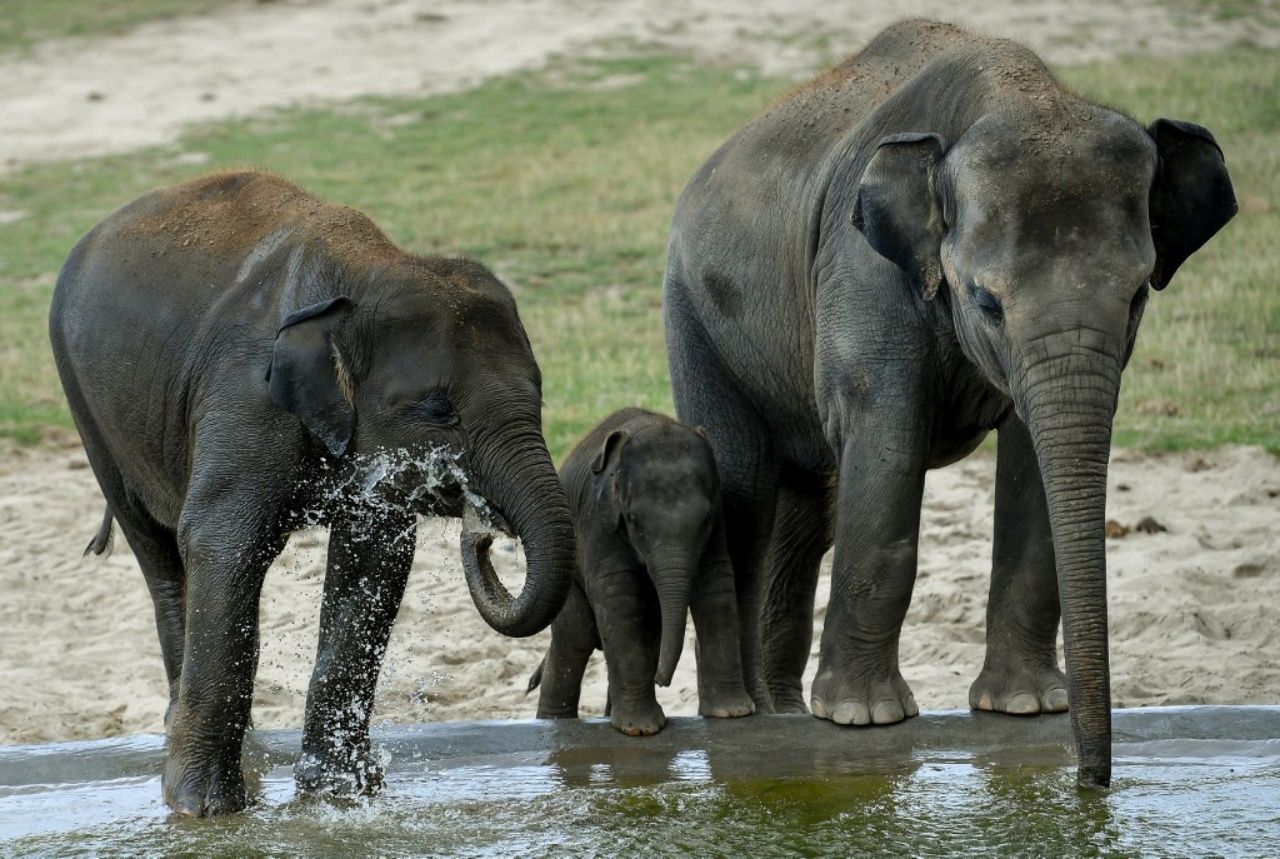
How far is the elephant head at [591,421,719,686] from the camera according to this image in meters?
6.69

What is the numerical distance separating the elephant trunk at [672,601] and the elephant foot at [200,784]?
1334 millimetres

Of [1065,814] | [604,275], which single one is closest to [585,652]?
[1065,814]

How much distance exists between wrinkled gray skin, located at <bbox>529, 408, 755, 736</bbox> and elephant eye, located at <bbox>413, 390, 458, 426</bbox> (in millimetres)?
1003

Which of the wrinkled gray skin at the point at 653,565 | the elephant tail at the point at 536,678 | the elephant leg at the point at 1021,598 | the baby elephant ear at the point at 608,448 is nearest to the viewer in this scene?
the elephant leg at the point at 1021,598

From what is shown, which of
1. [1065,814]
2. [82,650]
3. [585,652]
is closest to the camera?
[1065,814]

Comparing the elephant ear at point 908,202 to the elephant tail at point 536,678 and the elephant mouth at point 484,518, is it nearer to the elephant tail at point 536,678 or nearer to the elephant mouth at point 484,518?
the elephant mouth at point 484,518

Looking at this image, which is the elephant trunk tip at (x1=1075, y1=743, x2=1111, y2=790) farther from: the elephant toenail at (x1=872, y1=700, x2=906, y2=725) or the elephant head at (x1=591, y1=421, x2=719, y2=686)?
the elephant head at (x1=591, y1=421, x2=719, y2=686)

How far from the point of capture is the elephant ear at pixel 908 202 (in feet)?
19.1

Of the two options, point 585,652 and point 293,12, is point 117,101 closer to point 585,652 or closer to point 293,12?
point 293,12

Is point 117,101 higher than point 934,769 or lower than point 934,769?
higher

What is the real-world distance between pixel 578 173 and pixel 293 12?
10.5 meters

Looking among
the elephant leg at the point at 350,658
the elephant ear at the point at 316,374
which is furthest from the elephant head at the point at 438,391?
the elephant leg at the point at 350,658

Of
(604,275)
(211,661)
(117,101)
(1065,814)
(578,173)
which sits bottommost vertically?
(1065,814)

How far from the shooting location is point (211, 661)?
234 inches
